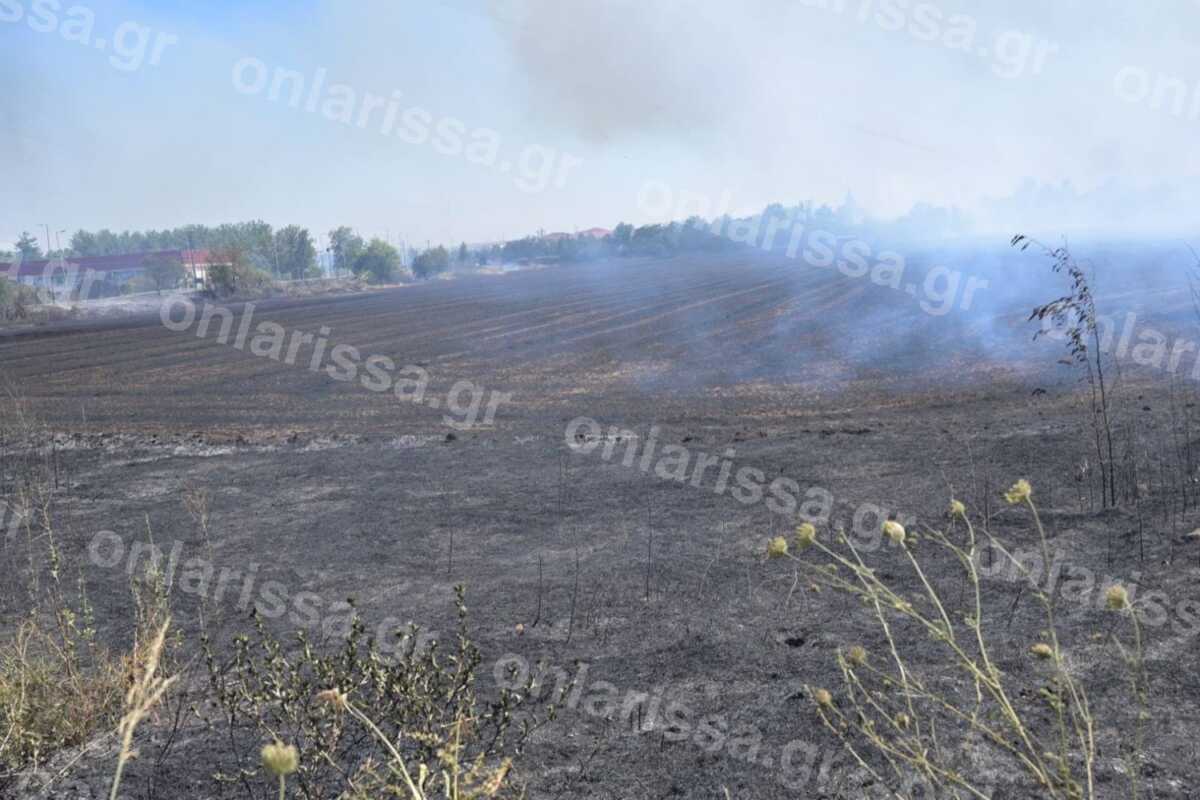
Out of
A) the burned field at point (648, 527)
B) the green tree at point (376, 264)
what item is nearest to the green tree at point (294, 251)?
the green tree at point (376, 264)

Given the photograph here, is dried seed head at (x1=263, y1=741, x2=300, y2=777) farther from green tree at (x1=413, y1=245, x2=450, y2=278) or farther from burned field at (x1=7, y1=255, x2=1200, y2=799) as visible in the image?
green tree at (x1=413, y1=245, x2=450, y2=278)

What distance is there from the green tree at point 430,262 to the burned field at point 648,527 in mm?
63562

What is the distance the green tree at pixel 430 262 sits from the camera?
80.7 m

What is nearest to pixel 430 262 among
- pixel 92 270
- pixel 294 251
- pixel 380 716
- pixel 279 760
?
pixel 294 251

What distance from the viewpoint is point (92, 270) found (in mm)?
87062

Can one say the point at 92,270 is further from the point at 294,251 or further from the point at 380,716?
the point at 380,716

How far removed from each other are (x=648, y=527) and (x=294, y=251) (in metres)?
89.7

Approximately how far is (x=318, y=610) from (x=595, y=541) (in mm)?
2141

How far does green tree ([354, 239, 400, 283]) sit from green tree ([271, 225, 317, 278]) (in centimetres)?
1585

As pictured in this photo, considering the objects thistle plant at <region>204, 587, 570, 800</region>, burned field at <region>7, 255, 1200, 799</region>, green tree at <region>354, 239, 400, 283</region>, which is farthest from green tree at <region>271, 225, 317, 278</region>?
thistle plant at <region>204, 587, 570, 800</region>

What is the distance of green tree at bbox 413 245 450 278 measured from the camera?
80.7 m

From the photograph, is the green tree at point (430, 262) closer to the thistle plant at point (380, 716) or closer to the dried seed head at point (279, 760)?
the thistle plant at point (380, 716)

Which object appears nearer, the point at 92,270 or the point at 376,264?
the point at 376,264

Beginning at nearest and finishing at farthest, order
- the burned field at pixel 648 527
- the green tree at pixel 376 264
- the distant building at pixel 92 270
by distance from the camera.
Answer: the burned field at pixel 648 527
the green tree at pixel 376 264
the distant building at pixel 92 270
